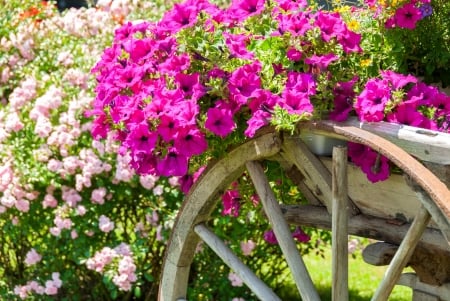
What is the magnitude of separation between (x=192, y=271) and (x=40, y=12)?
6.25 ft

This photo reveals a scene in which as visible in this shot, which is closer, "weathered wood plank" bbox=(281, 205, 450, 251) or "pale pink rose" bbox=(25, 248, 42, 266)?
"weathered wood plank" bbox=(281, 205, 450, 251)

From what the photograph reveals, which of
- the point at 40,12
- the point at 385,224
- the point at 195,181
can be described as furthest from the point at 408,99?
the point at 40,12

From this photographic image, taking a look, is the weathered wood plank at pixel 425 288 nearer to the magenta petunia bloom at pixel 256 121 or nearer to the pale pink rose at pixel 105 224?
the magenta petunia bloom at pixel 256 121

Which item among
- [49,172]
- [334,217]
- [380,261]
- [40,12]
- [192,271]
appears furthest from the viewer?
[40,12]

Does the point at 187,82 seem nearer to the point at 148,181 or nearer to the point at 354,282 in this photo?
the point at 148,181

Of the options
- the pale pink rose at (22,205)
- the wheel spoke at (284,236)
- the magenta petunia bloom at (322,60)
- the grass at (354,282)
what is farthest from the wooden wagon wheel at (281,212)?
the grass at (354,282)

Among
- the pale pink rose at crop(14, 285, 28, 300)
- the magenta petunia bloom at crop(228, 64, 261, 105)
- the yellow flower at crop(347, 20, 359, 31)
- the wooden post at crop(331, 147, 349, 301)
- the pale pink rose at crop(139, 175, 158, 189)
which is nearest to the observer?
the wooden post at crop(331, 147, 349, 301)

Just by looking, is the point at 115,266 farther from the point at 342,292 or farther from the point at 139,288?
the point at 342,292

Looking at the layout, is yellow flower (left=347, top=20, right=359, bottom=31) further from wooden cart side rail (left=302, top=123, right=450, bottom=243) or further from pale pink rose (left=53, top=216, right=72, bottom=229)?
pale pink rose (left=53, top=216, right=72, bottom=229)

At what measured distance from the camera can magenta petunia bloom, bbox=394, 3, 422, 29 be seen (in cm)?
282

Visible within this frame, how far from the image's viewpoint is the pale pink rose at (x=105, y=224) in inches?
174

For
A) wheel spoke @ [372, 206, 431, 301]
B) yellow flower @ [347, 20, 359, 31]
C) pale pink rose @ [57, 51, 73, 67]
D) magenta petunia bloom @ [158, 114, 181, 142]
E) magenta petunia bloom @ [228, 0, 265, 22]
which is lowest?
wheel spoke @ [372, 206, 431, 301]

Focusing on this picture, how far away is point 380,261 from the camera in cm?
280

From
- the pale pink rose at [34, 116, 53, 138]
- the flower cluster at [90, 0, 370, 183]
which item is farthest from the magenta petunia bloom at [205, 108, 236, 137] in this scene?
the pale pink rose at [34, 116, 53, 138]
